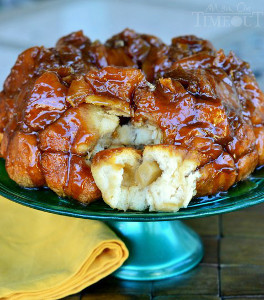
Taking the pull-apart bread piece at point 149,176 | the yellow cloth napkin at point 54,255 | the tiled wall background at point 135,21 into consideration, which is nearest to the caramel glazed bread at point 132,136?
the pull-apart bread piece at point 149,176

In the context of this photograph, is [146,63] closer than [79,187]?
No

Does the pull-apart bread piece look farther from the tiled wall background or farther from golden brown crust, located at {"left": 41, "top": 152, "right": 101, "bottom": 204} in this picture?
the tiled wall background

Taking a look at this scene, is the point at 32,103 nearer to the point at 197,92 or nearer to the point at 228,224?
the point at 197,92

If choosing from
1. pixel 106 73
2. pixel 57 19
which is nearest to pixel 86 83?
pixel 106 73

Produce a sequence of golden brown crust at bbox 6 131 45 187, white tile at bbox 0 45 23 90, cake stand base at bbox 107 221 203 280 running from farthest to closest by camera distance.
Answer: white tile at bbox 0 45 23 90
cake stand base at bbox 107 221 203 280
golden brown crust at bbox 6 131 45 187

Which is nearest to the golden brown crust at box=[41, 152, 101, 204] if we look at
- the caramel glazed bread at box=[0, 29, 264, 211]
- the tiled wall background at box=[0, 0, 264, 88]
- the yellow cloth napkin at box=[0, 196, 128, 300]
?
the caramel glazed bread at box=[0, 29, 264, 211]
